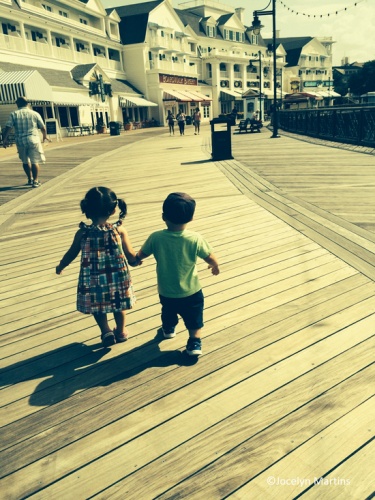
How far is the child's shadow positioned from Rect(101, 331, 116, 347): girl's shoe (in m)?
0.04

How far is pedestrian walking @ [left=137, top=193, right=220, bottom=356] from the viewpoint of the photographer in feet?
8.30

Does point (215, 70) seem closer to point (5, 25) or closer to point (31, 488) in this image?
point (5, 25)

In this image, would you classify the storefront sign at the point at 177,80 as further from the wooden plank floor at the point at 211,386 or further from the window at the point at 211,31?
the wooden plank floor at the point at 211,386

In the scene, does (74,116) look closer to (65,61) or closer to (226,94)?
(65,61)

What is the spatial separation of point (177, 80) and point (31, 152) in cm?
4316

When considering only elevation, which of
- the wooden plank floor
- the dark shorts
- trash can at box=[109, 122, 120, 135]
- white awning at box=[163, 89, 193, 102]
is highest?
white awning at box=[163, 89, 193, 102]

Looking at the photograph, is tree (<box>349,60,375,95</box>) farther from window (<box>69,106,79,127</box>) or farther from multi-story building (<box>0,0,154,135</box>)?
window (<box>69,106,79,127</box>)

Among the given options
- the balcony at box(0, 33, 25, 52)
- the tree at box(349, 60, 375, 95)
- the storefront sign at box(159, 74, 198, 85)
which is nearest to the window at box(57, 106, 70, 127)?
the balcony at box(0, 33, 25, 52)

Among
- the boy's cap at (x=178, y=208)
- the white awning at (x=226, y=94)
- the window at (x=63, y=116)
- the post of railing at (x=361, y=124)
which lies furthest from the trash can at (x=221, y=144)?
the white awning at (x=226, y=94)

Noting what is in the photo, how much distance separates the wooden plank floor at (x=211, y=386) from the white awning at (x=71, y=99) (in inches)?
1010

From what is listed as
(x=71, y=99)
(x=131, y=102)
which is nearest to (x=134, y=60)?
(x=131, y=102)

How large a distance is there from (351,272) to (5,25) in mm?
33316

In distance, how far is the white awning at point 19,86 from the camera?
22.5m

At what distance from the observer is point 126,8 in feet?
151
